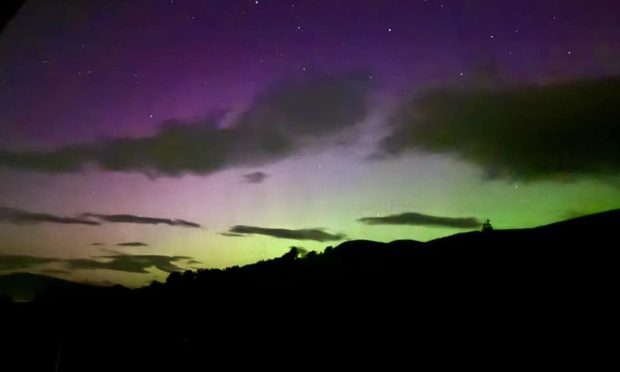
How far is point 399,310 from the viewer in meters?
3.93

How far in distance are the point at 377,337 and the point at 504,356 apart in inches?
47.2

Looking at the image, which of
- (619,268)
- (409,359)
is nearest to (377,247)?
(409,359)

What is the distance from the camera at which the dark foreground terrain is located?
288cm

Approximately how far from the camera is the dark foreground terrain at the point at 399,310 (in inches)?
114

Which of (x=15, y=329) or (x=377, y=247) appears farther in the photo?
(x=15, y=329)

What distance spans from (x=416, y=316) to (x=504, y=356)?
89 centimetres

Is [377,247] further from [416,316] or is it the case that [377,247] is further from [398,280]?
[416,316]

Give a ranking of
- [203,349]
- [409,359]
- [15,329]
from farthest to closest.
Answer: [15,329] → [203,349] → [409,359]

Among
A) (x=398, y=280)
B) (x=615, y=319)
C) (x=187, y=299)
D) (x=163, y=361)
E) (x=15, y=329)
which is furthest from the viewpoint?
(x=15, y=329)

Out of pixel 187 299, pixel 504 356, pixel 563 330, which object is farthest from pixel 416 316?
pixel 187 299

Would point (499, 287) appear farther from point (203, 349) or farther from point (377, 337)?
point (203, 349)

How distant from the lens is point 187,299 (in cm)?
723

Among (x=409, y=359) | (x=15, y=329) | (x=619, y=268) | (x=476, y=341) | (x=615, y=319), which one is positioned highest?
(x=619, y=268)

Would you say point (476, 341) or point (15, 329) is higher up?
point (476, 341)
